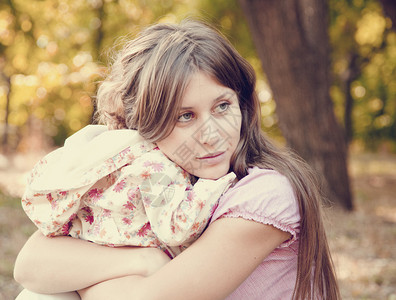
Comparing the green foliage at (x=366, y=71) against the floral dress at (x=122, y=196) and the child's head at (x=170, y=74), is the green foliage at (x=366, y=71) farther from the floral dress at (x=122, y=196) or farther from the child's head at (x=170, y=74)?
the floral dress at (x=122, y=196)

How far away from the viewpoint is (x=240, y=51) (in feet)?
34.2

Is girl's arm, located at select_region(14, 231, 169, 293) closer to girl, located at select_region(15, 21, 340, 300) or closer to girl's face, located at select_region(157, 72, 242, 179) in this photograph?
girl, located at select_region(15, 21, 340, 300)

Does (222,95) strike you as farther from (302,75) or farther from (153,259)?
(302,75)

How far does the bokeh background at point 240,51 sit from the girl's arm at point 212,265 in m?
1.21

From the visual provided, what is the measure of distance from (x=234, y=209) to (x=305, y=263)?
1.11 feet

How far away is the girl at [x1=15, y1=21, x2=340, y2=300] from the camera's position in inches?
59.9

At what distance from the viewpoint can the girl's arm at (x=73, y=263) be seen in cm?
162

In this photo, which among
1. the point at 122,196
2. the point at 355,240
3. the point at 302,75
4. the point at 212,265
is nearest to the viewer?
the point at 212,265

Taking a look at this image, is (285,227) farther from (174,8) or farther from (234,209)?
(174,8)

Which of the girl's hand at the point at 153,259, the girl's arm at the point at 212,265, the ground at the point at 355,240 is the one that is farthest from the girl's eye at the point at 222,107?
the ground at the point at 355,240

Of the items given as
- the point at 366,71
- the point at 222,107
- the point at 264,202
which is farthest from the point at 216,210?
the point at 366,71

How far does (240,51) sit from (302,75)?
17.5 ft

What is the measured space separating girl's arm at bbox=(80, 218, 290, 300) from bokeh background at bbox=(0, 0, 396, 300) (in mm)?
1209

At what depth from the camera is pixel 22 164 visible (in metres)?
10.2
